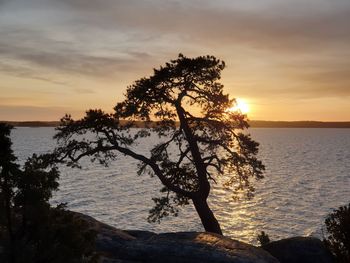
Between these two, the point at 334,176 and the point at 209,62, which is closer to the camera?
the point at 209,62

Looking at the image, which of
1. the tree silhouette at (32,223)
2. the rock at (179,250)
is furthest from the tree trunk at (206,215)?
the tree silhouette at (32,223)

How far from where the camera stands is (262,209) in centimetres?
5638

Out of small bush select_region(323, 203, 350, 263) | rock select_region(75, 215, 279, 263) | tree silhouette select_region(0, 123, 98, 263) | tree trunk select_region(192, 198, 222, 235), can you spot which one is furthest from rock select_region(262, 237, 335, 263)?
tree silhouette select_region(0, 123, 98, 263)

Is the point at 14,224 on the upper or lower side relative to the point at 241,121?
lower

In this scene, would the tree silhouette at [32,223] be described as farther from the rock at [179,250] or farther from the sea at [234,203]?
the sea at [234,203]

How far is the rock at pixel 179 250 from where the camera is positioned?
19.8m

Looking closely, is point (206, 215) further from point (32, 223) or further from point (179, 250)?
point (32, 223)

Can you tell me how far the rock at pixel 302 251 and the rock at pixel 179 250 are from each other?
409 cm

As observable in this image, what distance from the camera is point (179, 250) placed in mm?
20328

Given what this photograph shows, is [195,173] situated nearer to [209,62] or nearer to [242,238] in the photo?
[209,62]

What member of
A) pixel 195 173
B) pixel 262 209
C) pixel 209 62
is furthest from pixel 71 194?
pixel 209 62

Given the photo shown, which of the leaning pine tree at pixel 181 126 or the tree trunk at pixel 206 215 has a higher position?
the leaning pine tree at pixel 181 126

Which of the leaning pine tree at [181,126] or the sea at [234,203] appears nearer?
the leaning pine tree at [181,126]

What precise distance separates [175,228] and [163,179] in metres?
18.7
